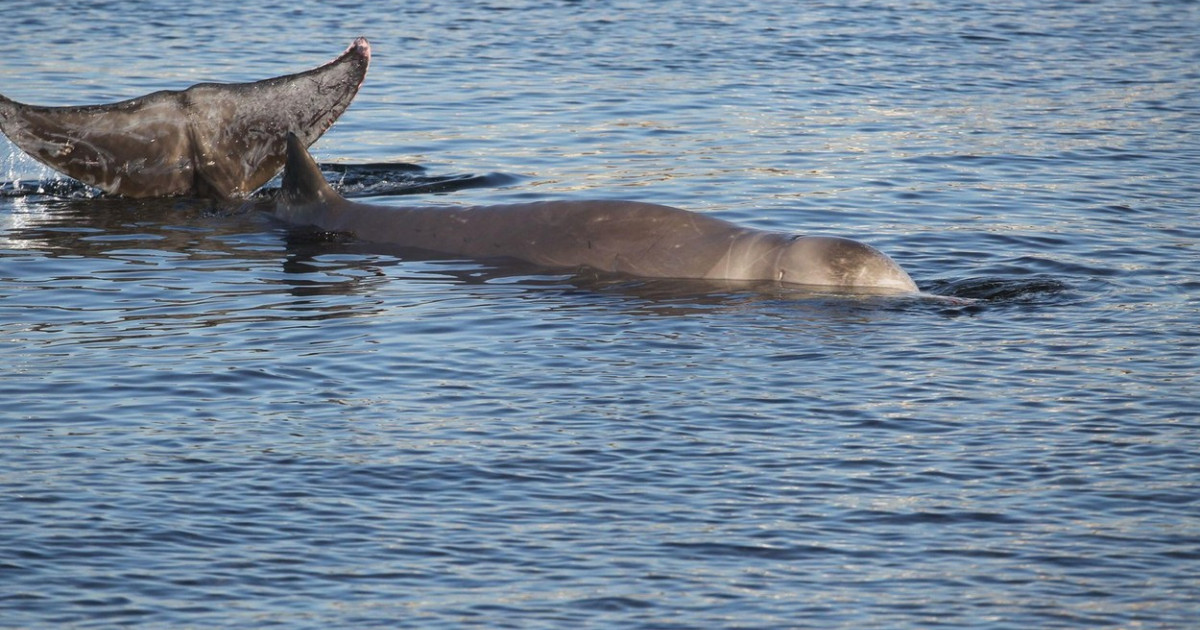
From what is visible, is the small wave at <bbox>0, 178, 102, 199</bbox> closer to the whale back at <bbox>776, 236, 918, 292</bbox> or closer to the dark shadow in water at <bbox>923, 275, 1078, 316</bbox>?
the whale back at <bbox>776, 236, 918, 292</bbox>

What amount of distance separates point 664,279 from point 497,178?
208 inches

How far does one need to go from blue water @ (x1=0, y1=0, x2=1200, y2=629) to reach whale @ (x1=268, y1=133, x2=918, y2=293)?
0.32 meters

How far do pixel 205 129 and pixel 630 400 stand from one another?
7.71m

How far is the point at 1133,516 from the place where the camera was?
29.2 ft

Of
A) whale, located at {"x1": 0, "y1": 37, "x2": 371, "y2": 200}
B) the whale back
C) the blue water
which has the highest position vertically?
whale, located at {"x1": 0, "y1": 37, "x2": 371, "y2": 200}

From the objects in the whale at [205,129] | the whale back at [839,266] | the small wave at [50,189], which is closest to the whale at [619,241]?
the whale back at [839,266]

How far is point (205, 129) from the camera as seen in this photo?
17047 mm

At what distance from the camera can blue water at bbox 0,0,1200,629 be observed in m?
8.09

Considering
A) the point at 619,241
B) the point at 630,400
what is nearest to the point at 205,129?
the point at 619,241

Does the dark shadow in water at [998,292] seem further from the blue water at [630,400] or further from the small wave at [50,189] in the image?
the small wave at [50,189]

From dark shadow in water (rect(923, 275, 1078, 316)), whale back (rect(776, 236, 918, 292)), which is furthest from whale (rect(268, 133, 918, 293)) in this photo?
dark shadow in water (rect(923, 275, 1078, 316))

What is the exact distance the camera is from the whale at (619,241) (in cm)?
1366

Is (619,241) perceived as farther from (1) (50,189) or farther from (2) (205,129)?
(1) (50,189)

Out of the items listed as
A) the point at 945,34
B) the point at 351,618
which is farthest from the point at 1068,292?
the point at 945,34
